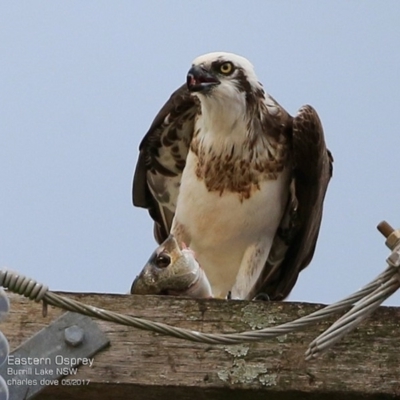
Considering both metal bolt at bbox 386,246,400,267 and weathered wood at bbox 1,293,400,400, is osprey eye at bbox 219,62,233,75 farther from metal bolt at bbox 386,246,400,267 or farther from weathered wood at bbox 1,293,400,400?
metal bolt at bbox 386,246,400,267

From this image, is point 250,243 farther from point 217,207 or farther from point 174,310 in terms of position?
point 174,310

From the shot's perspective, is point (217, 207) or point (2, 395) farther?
point (217, 207)

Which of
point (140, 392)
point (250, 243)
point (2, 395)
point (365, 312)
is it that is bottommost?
point (250, 243)

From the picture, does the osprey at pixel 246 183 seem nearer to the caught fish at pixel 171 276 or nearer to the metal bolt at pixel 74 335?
the caught fish at pixel 171 276

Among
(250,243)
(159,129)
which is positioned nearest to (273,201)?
(250,243)

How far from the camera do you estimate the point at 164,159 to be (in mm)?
5805

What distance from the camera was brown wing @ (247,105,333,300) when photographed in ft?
17.3

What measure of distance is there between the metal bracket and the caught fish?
1.76 feet

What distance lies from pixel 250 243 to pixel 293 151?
1.59 ft

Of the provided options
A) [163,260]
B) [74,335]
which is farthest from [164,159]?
[74,335]

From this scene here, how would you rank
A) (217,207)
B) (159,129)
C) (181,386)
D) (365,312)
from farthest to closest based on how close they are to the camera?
1. (159,129)
2. (217,207)
3. (181,386)
4. (365,312)

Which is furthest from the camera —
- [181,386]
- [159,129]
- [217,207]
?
[159,129]

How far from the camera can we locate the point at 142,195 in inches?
231

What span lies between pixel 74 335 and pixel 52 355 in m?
0.08
